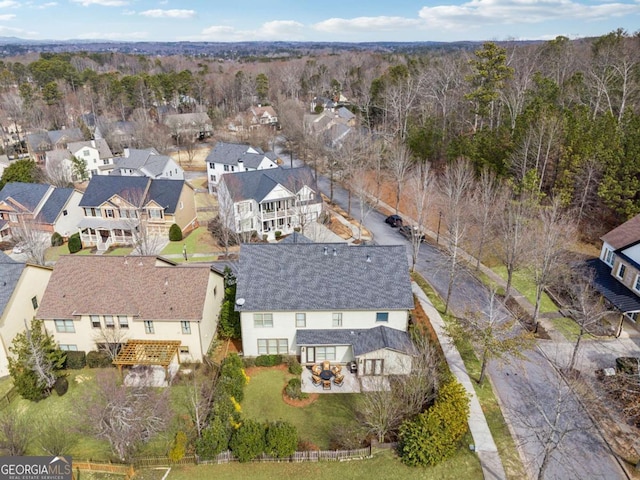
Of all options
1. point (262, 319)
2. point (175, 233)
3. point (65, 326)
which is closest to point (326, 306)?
point (262, 319)

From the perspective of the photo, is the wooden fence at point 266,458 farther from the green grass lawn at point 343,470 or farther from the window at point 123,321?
the window at point 123,321

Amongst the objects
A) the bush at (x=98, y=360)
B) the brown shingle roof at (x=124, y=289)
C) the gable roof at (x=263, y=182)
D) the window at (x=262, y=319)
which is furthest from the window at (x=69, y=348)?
the gable roof at (x=263, y=182)

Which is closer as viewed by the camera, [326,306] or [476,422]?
[476,422]

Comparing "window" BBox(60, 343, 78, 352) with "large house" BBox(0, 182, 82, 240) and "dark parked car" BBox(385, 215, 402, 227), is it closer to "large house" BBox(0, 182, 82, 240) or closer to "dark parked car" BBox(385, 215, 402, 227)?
"large house" BBox(0, 182, 82, 240)

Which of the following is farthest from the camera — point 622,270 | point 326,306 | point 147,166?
point 147,166

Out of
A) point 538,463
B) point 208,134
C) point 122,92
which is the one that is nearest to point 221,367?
point 538,463

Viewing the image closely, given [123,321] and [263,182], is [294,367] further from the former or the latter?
[263,182]

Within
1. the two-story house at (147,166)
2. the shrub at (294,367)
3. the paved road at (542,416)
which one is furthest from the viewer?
the two-story house at (147,166)
